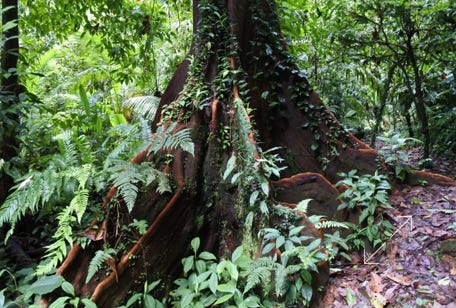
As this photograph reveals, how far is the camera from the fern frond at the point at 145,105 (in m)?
8.49

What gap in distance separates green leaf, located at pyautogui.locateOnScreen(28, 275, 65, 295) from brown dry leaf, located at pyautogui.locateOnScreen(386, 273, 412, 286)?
2.60 m

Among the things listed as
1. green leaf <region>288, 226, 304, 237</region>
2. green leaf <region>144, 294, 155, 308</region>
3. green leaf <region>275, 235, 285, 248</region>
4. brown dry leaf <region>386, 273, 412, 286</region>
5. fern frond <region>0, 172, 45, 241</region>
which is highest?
fern frond <region>0, 172, 45, 241</region>

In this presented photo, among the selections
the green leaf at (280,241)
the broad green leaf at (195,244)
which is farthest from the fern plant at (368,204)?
the broad green leaf at (195,244)

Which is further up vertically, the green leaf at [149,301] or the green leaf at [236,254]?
the green leaf at [236,254]

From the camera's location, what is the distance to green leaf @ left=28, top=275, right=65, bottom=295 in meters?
2.52

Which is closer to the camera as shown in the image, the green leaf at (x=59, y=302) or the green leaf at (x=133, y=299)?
the green leaf at (x=59, y=302)

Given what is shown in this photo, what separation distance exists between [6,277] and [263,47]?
12.1 feet

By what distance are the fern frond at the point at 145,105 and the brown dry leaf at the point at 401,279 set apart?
21.7 ft

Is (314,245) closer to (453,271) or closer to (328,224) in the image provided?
(328,224)

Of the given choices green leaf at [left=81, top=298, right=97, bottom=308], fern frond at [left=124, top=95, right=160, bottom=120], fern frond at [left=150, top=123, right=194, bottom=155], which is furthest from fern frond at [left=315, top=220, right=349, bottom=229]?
fern frond at [left=124, top=95, right=160, bottom=120]

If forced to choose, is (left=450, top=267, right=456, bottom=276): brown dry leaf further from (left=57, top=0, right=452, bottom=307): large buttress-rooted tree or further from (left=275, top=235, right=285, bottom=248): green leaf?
(left=275, top=235, right=285, bottom=248): green leaf

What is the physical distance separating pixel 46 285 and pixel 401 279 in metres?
2.75

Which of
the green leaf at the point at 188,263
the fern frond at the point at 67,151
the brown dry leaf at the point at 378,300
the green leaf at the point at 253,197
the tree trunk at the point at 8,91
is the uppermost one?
the tree trunk at the point at 8,91

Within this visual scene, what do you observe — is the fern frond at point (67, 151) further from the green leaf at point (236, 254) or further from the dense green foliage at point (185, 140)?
the green leaf at point (236, 254)
